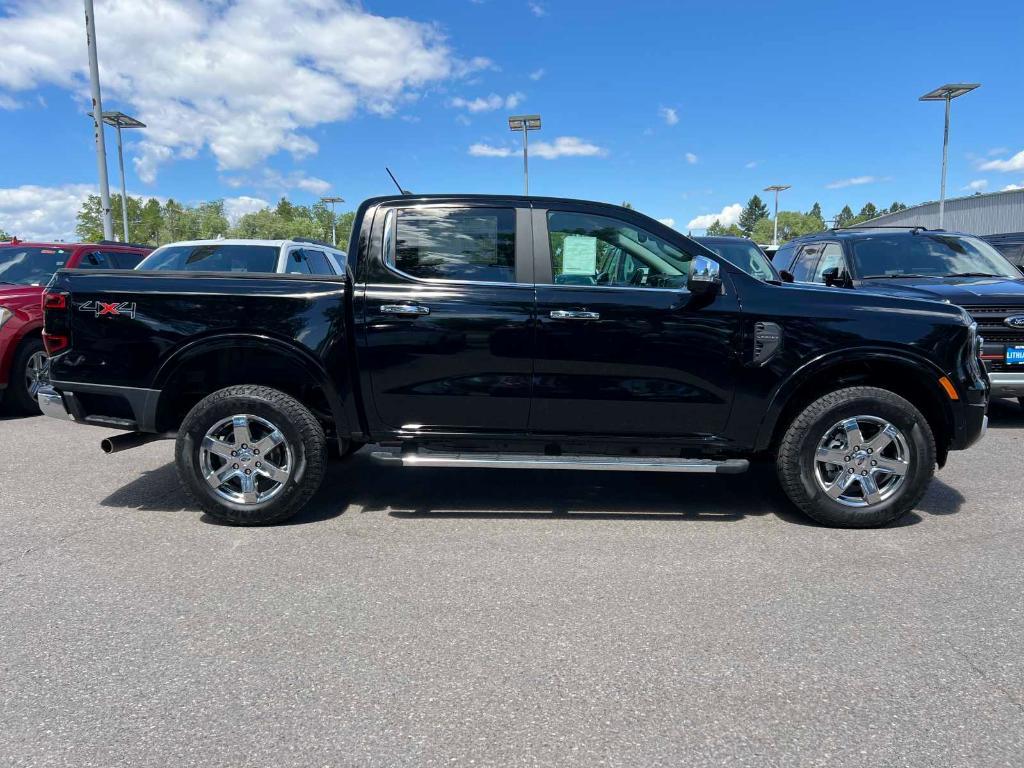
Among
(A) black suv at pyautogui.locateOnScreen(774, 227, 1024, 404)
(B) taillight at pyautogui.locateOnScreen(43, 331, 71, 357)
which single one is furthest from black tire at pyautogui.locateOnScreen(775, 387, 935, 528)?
(B) taillight at pyautogui.locateOnScreen(43, 331, 71, 357)

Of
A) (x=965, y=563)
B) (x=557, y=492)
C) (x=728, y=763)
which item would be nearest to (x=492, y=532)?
(x=557, y=492)

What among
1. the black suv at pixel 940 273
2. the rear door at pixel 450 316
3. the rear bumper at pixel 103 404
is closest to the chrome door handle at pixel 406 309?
the rear door at pixel 450 316

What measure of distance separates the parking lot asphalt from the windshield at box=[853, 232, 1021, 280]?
132 inches

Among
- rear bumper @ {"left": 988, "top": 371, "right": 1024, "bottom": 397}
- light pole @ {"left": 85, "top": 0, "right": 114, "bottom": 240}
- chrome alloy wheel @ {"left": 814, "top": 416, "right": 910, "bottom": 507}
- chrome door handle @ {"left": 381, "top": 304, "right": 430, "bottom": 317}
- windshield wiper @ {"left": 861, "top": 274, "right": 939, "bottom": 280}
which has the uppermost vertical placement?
light pole @ {"left": 85, "top": 0, "right": 114, "bottom": 240}

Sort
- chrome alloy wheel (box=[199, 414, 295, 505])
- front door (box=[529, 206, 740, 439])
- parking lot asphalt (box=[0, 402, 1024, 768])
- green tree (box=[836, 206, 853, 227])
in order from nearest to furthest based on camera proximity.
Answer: parking lot asphalt (box=[0, 402, 1024, 768]) → front door (box=[529, 206, 740, 439]) → chrome alloy wheel (box=[199, 414, 295, 505]) → green tree (box=[836, 206, 853, 227])

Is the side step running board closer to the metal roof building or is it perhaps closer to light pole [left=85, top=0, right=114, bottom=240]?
light pole [left=85, top=0, right=114, bottom=240]

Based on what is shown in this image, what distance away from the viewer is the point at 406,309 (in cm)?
418

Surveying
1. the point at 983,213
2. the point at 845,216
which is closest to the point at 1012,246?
the point at 983,213

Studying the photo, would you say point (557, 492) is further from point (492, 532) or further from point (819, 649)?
point (819, 649)

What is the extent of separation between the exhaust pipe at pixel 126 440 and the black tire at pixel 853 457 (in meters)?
3.95

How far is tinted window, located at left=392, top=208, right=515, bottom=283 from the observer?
14.2ft

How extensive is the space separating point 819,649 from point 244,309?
3545 millimetres

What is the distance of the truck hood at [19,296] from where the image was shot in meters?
7.48

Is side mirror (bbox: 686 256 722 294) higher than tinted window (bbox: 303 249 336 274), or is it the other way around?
tinted window (bbox: 303 249 336 274)
